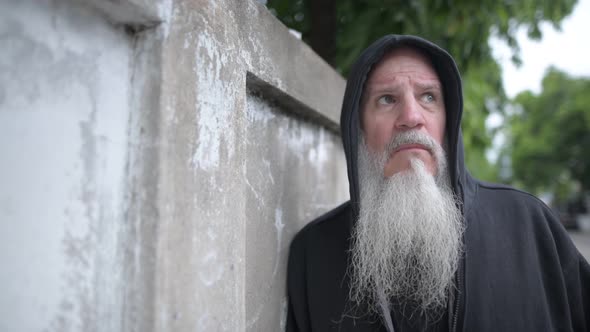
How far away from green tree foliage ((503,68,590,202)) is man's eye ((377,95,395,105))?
1014 inches

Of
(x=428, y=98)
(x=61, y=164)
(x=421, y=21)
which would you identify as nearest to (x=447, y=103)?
(x=428, y=98)

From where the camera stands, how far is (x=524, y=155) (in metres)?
27.7

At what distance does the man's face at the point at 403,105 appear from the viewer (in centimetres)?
198

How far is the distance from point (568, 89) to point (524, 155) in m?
4.79

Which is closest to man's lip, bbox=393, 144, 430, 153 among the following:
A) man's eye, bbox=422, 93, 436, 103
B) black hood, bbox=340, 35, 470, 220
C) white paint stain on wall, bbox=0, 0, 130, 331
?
black hood, bbox=340, 35, 470, 220

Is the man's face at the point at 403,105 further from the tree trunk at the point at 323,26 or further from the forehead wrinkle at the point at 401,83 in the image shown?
the tree trunk at the point at 323,26

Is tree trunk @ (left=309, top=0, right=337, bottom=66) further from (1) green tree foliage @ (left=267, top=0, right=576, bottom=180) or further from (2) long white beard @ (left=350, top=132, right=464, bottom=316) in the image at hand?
(2) long white beard @ (left=350, top=132, right=464, bottom=316)

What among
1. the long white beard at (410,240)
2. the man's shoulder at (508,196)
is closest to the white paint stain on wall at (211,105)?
the long white beard at (410,240)

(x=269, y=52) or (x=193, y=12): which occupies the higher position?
(x=269, y=52)

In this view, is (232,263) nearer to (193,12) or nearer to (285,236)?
(285,236)

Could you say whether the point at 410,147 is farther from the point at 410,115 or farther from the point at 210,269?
the point at 210,269

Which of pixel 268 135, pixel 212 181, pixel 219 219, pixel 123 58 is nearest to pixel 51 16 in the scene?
pixel 123 58

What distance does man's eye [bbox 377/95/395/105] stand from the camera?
2.07 m

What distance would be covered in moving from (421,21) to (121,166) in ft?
9.26
